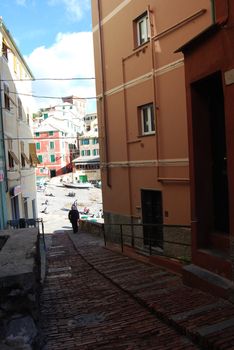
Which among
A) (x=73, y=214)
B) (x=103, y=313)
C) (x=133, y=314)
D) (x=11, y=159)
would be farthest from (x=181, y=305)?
(x=73, y=214)

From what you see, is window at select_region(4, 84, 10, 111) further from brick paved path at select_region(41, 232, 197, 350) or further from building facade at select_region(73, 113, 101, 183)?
building facade at select_region(73, 113, 101, 183)

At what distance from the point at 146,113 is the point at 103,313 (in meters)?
8.83

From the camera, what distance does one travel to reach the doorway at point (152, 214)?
12.9 m

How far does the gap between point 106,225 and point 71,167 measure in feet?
240

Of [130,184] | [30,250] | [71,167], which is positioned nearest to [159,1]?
[130,184]

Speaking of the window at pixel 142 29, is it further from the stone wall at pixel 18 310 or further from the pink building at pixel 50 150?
the pink building at pixel 50 150

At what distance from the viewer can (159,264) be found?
839 cm

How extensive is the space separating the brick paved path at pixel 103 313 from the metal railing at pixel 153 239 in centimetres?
208

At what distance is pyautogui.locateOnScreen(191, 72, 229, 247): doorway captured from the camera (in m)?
6.47

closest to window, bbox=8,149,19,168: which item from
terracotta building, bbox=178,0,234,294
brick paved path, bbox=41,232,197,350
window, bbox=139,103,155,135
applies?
window, bbox=139,103,155,135

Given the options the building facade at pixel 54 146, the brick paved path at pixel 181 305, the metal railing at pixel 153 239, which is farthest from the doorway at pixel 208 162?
the building facade at pixel 54 146

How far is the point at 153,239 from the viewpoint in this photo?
1027cm

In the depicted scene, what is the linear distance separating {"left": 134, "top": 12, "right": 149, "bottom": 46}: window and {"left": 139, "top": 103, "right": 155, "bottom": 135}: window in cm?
205

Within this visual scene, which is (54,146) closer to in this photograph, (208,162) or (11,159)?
(11,159)
